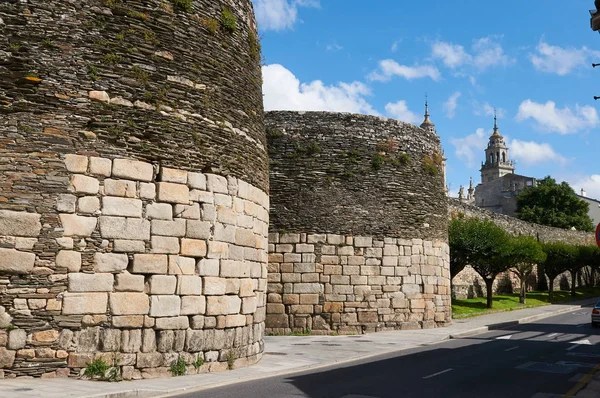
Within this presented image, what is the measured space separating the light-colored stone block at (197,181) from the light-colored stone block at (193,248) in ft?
3.18

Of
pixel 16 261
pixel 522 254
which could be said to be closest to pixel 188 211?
pixel 16 261

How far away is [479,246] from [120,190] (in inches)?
976

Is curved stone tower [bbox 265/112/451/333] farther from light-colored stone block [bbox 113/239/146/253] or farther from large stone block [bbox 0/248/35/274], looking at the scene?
large stone block [bbox 0/248/35/274]

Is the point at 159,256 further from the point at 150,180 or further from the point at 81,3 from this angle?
the point at 81,3

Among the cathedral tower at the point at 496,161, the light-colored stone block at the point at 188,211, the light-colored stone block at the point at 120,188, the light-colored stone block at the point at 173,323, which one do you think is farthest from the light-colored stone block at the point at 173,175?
the cathedral tower at the point at 496,161

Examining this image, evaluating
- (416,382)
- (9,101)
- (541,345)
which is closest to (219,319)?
(416,382)

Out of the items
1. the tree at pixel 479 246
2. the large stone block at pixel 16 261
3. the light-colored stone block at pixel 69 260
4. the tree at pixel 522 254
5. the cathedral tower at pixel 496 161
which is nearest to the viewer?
the large stone block at pixel 16 261

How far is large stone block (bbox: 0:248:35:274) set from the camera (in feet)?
28.5

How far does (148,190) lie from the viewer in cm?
1002

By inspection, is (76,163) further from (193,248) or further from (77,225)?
Answer: (193,248)

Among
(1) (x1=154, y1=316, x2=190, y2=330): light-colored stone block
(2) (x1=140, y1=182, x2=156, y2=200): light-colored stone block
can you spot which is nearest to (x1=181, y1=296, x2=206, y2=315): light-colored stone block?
(1) (x1=154, y1=316, x2=190, y2=330): light-colored stone block

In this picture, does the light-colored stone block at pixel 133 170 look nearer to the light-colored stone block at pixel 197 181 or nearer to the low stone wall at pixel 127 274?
the low stone wall at pixel 127 274

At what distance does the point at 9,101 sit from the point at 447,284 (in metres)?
16.7

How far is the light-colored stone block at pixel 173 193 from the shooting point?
1018cm
